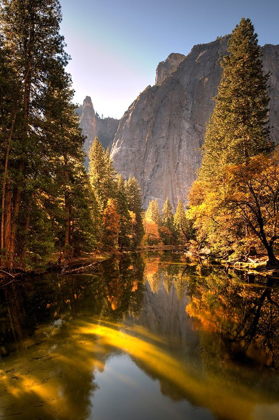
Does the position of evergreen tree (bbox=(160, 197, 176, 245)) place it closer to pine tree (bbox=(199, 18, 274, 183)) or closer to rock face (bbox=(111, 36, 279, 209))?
rock face (bbox=(111, 36, 279, 209))

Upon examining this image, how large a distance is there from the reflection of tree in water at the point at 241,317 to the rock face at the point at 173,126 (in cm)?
10671

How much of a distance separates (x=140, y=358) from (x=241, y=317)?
407 centimetres

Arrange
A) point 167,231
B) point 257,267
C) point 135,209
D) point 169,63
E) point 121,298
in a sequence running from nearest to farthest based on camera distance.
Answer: point 121,298 < point 257,267 < point 135,209 < point 167,231 < point 169,63

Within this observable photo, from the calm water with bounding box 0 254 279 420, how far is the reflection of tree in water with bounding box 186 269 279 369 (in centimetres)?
3

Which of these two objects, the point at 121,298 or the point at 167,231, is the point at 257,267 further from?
the point at 167,231

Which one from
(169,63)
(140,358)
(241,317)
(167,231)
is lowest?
(167,231)

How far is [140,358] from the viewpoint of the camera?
470 cm

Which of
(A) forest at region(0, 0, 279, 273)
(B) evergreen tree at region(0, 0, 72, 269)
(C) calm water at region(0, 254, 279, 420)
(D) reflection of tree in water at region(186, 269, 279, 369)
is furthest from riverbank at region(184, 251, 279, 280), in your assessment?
(B) evergreen tree at region(0, 0, 72, 269)

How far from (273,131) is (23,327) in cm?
12263

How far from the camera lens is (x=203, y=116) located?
123812 millimetres

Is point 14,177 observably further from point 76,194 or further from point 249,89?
point 249,89

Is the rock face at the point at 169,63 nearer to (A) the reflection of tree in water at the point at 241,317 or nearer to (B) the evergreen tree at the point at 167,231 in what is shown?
(B) the evergreen tree at the point at 167,231

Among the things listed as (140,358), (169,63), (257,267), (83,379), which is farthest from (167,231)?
(169,63)

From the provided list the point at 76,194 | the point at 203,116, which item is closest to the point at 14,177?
the point at 76,194
